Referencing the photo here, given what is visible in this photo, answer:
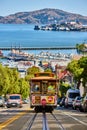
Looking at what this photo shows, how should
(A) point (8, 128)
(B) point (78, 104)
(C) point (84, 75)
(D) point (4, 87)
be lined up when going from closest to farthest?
(A) point (8, 128)
(B) point (78, 104)
(C) point (84, 75)
(D) point (4, 87)

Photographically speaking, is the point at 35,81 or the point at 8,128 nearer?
the point at 8,128

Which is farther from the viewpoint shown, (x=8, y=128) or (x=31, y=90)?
(x=31, y=90)

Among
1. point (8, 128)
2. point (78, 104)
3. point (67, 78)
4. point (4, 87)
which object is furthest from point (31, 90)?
point (67, 78)

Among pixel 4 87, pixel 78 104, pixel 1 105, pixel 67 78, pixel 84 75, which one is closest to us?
pixel 78 104

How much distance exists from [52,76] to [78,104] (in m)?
7.02

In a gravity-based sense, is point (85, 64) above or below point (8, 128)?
above

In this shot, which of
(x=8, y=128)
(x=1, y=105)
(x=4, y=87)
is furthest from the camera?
(x=4, y=87)

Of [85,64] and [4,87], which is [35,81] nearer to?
[85,64]

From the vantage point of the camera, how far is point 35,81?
41719 mm

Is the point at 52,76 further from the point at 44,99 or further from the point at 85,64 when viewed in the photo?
the point at 85,64

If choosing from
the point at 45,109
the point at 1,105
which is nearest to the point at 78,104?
the point at 45,109

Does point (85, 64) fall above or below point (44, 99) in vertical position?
above

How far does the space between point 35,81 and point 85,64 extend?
2540 centimetres

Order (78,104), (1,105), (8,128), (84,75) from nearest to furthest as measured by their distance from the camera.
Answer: (8,128)
(78,104)
(1,105)
(84,75)
